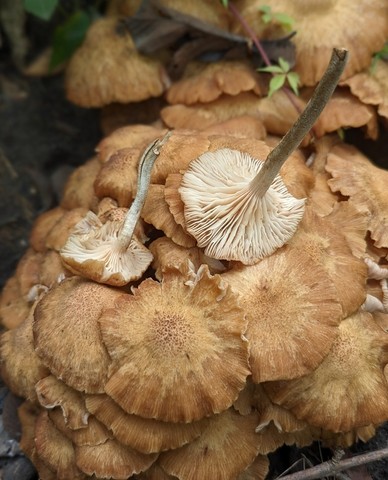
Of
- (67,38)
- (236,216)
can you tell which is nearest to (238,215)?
(236,216)

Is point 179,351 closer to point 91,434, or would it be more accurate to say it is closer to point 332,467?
point 91,434

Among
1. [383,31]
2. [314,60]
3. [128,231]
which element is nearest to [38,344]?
[128,231]

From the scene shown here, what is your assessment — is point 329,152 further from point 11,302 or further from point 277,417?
point 11,302

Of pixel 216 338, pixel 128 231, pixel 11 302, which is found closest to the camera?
pixel 216 338

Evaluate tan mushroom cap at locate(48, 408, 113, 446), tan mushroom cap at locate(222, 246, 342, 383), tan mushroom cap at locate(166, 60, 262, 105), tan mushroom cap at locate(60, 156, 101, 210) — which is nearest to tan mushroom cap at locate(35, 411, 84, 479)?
tan mushroom cap at locate(48, 408, 113, 446)

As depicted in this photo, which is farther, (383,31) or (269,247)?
(383,31)

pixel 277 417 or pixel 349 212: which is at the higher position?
pixel 349 212
